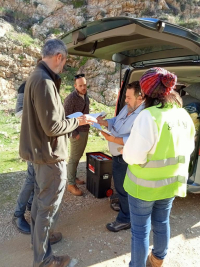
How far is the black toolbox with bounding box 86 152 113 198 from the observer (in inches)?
143

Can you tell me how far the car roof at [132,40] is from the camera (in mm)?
2100

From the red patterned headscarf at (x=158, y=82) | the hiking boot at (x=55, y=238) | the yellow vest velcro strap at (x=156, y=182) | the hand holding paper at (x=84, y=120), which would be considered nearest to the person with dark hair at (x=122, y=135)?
the hand holding paper at (x=84, y=120)

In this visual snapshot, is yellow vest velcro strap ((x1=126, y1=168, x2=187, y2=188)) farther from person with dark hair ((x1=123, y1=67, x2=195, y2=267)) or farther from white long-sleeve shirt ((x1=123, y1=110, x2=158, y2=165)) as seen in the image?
white long-sleeve shirt ((x1=123, y1=110, x2=158, y2=165))

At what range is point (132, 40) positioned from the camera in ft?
9.94

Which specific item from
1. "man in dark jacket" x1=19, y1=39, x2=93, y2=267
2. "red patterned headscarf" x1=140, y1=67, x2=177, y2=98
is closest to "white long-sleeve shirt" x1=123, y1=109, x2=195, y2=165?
"red patterned headscarf" x1=140, y1=67, x2=177, y2=98

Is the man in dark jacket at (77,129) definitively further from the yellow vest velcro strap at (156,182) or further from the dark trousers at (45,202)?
the yellow vest velcro strap at (156,182)

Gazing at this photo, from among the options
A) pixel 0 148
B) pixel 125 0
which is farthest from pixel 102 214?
pixel 125 0

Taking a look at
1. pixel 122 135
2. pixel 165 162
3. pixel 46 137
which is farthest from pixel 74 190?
pixel 165 162

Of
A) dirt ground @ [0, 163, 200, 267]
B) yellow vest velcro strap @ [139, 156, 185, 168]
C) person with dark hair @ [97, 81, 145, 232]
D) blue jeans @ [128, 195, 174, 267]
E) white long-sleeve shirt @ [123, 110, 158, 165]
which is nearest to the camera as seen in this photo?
white long-sleeve shirt @ [123, 110, 158, 165]

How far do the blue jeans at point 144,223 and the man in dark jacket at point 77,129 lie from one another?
6.03ft

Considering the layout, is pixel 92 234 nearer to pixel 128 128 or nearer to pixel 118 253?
pixel 118 253

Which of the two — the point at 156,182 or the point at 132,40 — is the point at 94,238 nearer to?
the point at 156,182

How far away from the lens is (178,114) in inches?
75.0

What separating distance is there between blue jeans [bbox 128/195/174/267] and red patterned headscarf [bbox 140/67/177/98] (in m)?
0.86
